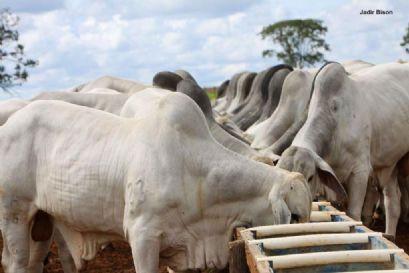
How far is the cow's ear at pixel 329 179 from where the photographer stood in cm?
540

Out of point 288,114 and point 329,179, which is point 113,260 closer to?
point 288,114

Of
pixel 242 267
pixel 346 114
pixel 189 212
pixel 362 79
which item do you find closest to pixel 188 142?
pixel 189 212

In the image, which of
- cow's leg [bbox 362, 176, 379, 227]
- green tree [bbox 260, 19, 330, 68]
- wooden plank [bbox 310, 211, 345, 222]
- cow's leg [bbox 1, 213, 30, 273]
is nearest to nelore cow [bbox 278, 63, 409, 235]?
cow's leg [bbox 362, 176, 379, 227]

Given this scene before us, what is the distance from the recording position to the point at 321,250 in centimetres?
351

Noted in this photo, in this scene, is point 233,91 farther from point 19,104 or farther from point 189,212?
point 189,212

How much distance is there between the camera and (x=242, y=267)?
3508 millimetres

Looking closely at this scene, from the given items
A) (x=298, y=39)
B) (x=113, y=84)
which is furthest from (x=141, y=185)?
(x=298, y=39)

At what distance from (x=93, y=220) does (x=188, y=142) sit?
778mm

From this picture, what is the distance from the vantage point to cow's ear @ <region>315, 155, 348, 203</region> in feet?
17.7

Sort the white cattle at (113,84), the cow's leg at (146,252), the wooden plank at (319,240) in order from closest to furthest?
the wooden plank at (319,240), the cow's leg at (146,252), the white cattle at (113,84)

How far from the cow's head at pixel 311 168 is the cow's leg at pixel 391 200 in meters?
2.26

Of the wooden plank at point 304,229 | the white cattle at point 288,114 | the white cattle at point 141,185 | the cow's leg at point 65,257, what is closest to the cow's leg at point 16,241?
the white cattle at point 141,185

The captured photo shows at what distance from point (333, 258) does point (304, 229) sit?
25.3 inches

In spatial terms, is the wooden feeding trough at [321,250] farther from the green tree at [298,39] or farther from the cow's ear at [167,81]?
the green tree at [298,39]
